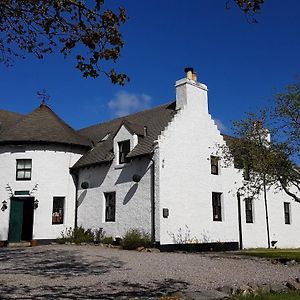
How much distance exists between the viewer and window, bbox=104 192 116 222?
24.4m

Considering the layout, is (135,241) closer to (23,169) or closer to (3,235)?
(3,235)

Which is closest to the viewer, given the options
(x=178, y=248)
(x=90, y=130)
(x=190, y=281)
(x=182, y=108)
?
(x=190, y=281)

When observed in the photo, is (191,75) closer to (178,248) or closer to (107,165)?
(107,165)

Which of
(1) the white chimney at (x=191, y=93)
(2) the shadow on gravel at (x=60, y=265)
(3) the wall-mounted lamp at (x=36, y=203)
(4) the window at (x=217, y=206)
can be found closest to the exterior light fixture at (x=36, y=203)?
(3) the wall-mounted lamp at (x=36, y=203)

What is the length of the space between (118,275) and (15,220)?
15398mm

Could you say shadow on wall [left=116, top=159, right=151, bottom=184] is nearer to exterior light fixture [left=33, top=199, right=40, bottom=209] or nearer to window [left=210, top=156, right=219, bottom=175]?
window [left=210, top=156, right=219, bottom=175]

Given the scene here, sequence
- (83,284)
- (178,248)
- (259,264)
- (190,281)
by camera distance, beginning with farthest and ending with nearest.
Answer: (178,248) < (259,264) < (190,281) < (83,284)

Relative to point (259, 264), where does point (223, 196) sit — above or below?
above

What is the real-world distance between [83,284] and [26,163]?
17322 mm

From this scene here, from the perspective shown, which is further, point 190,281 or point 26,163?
point 26,163

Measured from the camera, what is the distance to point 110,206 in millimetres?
24703

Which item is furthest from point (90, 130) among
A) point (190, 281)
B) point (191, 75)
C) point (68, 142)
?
point (190, 281)

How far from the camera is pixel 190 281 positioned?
11281 mm

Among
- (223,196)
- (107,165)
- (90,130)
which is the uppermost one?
(90,130)
